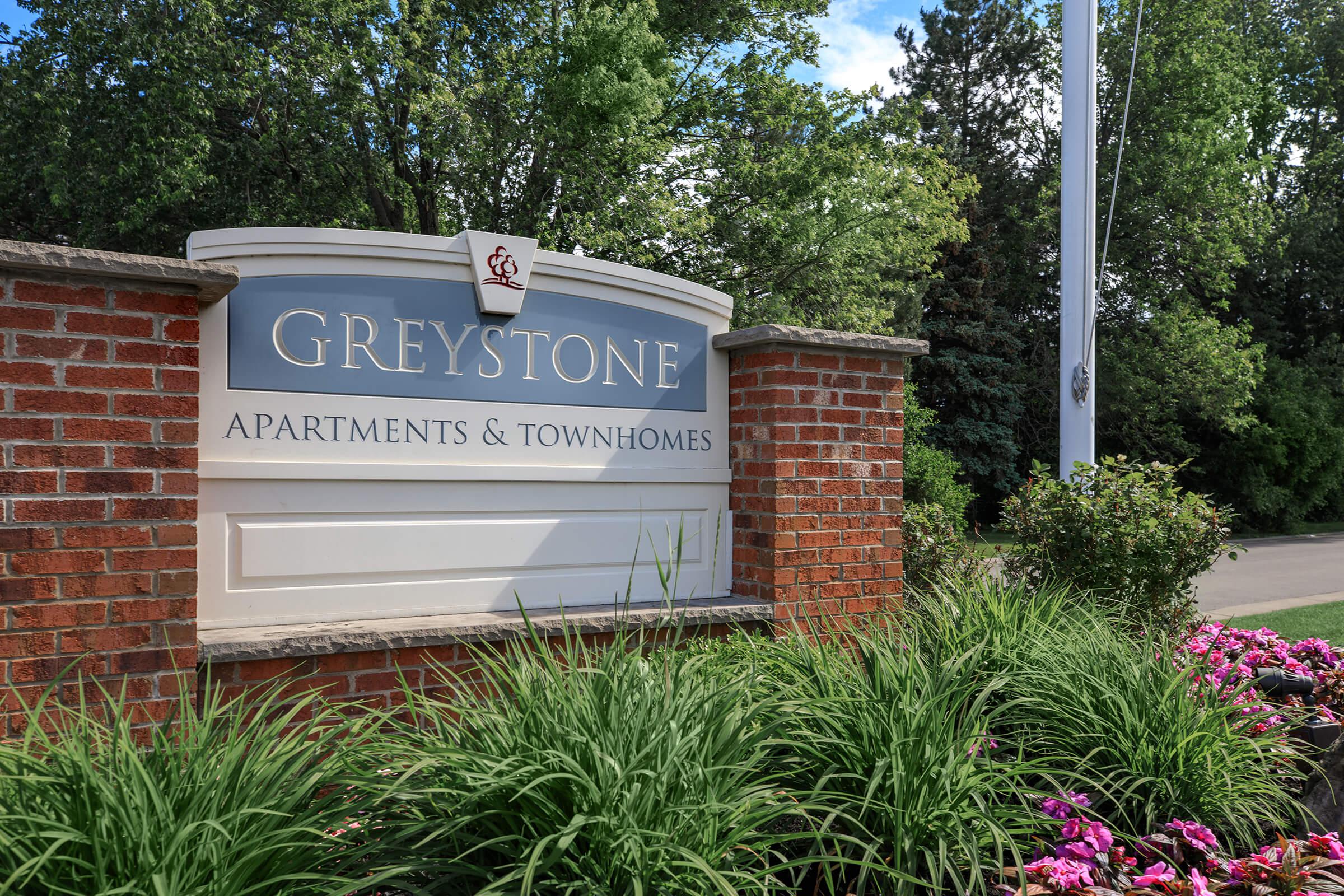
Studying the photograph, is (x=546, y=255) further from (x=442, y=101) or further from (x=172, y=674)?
(x=442, y=101)

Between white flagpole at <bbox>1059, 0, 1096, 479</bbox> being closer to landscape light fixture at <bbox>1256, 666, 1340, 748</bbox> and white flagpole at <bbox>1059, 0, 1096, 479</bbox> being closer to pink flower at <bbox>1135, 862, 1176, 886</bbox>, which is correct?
landscape light fixture at <bbox>1256, 666, 1340, 748</bbox>

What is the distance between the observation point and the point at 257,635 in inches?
132

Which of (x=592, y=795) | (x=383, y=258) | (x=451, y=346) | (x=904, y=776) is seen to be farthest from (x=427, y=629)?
(x=904, y=776)

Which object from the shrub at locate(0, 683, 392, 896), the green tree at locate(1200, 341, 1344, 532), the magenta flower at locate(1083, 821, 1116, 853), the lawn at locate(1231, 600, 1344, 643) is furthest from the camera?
the green tree at locate(1200, 341, 1344, 532)

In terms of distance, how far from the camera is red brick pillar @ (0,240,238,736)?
2.93 m

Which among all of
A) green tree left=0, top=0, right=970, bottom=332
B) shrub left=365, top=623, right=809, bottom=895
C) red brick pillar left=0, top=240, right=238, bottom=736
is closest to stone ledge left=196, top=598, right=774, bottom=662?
red brick pillar left=0, top=240, right=238, bottom=736

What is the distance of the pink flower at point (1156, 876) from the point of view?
7.68ft

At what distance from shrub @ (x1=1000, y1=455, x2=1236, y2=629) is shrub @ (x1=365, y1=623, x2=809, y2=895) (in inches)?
126

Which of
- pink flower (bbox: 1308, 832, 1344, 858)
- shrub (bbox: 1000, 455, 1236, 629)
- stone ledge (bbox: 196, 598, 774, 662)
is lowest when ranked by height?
pink flower (bbox: 1308, 832, 1344, 858)

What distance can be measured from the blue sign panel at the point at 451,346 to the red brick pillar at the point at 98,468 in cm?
38

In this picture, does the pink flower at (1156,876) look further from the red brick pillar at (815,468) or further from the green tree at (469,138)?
the green tree at (469,138)

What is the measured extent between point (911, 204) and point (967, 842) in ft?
45.6

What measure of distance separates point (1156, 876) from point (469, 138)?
12116 millimetres

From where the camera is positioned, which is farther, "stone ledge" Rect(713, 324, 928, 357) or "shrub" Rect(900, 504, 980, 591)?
"shrub" Rect(900, 504, 980, 591)
